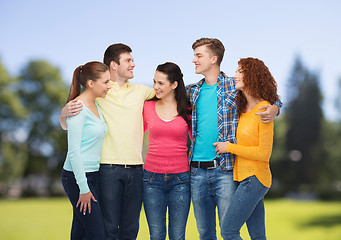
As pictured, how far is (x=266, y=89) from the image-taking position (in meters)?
4.81

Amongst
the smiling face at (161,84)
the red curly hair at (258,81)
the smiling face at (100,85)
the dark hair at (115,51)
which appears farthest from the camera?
the dark hair at (115,51)

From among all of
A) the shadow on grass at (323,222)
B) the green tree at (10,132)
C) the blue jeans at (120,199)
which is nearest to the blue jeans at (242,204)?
the blue jeans at (120,199)

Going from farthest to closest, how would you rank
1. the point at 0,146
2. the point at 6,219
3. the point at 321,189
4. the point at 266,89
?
the point at 321,189 → the point at 0,146 → the point at 6,219 → the point at 266,89

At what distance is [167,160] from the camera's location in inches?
196

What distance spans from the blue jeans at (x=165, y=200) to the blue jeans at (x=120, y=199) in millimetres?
127

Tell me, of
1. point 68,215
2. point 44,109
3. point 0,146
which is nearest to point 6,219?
point 68,215

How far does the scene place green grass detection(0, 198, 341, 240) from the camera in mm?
23922

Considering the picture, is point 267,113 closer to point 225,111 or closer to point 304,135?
point 225,111

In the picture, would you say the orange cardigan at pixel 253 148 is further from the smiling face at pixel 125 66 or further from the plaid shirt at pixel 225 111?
the smiling face at pixel 125 66

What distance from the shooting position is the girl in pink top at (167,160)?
5.00 metres

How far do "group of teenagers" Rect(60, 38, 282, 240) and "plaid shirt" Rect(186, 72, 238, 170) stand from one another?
0.01 m

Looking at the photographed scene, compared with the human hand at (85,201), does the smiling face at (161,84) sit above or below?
above

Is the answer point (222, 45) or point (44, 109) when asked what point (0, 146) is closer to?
point (44, 109)

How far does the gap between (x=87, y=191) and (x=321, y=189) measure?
5047 cm
